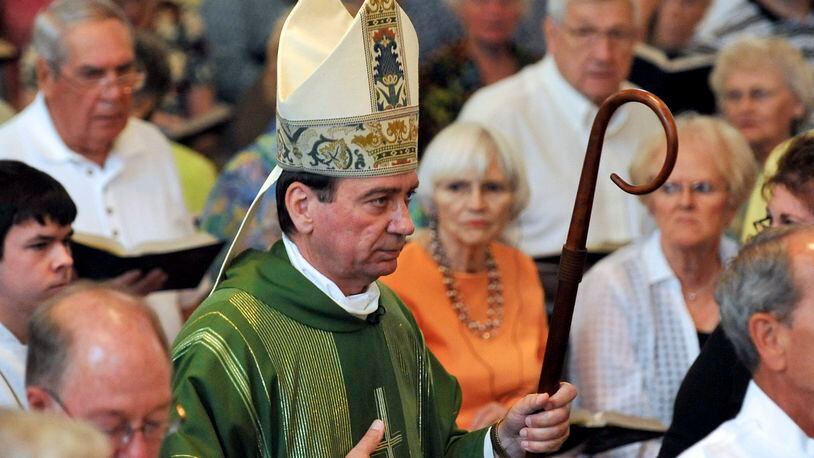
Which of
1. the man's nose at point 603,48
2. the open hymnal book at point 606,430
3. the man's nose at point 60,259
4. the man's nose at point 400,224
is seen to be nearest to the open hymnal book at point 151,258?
the man's nose at point 60,259

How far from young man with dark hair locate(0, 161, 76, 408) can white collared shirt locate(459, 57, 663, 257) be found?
2448 mm

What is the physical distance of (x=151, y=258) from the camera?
4.76 m

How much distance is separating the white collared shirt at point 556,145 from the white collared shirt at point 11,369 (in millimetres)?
2658

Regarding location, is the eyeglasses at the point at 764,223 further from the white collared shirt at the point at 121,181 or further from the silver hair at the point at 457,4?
the silver hair at the point at 457,4

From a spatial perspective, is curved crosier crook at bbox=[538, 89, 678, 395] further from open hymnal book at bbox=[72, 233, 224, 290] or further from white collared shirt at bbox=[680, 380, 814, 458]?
open hymnal book at bbox=[72, 233, 224, 290]

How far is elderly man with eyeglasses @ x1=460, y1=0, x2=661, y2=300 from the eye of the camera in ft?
20.1

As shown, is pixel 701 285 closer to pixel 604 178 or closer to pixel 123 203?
pixel 604 178

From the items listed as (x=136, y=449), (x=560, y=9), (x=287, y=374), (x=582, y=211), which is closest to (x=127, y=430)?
(x=136, y=449)

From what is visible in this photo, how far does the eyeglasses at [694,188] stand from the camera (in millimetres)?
5383

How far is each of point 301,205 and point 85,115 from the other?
206 centimetres

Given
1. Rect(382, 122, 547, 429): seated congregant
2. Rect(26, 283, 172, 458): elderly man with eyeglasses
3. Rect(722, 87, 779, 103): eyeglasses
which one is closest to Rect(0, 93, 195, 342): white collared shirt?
Rect(382, 122, 547, 429): seated congregant

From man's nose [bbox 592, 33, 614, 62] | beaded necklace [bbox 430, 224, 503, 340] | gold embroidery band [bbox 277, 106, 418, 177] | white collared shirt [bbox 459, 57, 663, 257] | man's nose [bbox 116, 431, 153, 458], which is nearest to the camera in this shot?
man's nose [bbox 116, 431, 153, 458]

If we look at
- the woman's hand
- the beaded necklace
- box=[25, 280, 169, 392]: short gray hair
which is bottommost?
the woman's hand

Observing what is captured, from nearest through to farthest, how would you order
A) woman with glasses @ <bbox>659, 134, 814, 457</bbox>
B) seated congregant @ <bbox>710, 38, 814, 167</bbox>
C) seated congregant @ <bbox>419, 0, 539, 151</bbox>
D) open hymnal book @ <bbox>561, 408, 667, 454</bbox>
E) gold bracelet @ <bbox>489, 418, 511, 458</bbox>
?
1. gold bracelet @ <bbox>489, 418, 511, 458</bbox>
2. woman with glasses @ <bbox>659, 134, 814, 457</bbox>
3. open hymnal book @ <bbox>561, 408, 667, 454</bbox>
4. seated congregant @ <bbox>710, 38, 814, 167</bbox>
5. seated congregant @ <bbox>419, 0, 539, 151</bbox>
